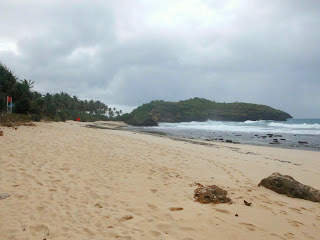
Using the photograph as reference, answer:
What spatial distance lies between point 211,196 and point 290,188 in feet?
7.38

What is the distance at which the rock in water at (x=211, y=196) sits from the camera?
439cm

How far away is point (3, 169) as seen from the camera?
5492mm

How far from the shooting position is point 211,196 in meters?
4.47

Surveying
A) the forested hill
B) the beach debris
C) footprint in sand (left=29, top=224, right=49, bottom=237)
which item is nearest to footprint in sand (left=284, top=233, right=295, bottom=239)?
footprint in sand (left=29, top=224, right=49, bottom=237)

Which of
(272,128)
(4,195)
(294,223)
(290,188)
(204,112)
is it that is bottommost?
(294,223)

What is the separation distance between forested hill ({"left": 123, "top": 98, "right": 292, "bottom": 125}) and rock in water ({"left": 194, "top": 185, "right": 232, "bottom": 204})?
79.1 meters

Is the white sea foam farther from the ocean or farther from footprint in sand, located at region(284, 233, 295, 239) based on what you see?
footprint in sand, located at region(284, 233, 295, 239)

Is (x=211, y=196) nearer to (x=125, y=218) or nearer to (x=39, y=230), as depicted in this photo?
(x=125, y=218)

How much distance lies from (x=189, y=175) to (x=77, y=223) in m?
4.03

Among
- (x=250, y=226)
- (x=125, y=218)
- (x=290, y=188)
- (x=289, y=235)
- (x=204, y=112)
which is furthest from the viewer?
(x=204, y=112)

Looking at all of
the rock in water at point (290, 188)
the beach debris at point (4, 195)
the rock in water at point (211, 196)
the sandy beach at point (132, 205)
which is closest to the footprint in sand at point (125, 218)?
the sandy beach at point (132, 205)

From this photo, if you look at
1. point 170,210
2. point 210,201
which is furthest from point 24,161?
point 210,201

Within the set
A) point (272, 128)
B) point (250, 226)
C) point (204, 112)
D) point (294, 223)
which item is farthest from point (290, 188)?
point (204, 112)

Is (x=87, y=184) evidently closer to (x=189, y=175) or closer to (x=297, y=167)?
(x=189, y=175)
